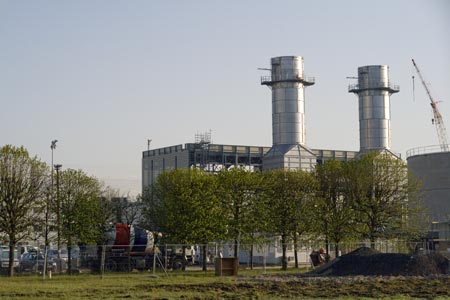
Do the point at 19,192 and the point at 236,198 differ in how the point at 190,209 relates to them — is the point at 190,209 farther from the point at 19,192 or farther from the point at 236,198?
the point at 19,192

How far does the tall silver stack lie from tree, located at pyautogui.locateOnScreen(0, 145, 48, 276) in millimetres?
49236

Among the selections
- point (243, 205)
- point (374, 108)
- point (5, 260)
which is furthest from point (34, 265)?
point (374, 108)

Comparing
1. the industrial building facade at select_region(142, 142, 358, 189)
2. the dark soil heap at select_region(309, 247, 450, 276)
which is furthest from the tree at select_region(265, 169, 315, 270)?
the industrial building facade at select_region(142, 142, 358, 189)

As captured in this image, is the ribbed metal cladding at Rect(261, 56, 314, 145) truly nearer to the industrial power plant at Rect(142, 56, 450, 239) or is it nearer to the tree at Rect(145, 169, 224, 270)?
the industrial power plant at Rect(142, 56, 450, 239)

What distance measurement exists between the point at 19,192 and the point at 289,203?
23.1 meters

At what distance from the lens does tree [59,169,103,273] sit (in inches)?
2650

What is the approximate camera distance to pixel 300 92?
11006 cm

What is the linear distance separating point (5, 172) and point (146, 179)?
6680cm

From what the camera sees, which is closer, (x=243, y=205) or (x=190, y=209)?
(x=190, y=209)

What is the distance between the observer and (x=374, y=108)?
120 metres

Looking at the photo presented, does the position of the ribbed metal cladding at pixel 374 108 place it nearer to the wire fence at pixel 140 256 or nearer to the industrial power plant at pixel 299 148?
the industrial power plant at pixel 299 148

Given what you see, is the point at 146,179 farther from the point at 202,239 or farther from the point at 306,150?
the point at 202,239

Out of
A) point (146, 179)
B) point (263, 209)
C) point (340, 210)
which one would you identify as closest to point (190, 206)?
point (263, 209)

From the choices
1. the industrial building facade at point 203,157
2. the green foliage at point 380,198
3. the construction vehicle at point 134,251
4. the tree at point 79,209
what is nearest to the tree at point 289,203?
the green foliage at point 380,198
